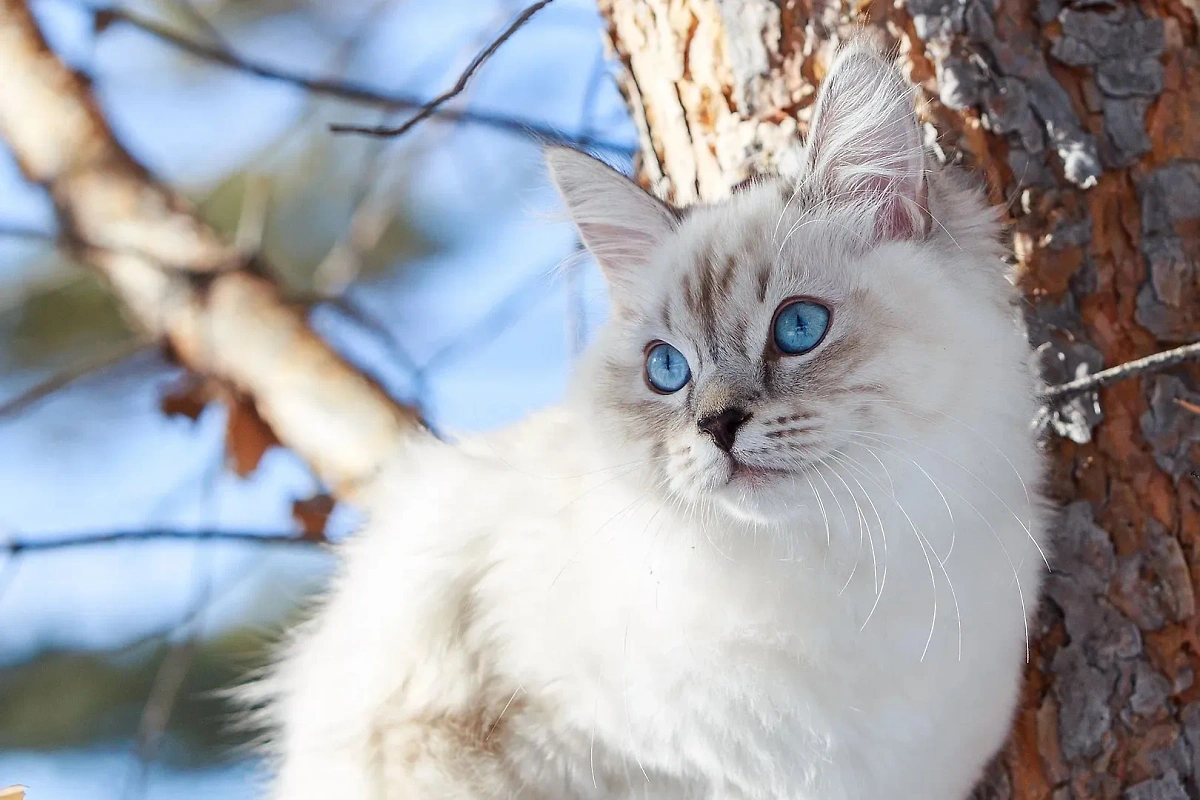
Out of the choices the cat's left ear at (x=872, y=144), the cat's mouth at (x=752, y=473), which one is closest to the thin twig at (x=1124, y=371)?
the cat's left ear at (x=872, y=144)

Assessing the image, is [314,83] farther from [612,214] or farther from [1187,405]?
[1187,405]

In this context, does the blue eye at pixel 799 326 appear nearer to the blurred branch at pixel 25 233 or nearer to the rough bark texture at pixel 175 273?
the rough bark texture at pixel 175 273

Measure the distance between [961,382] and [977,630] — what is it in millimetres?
320

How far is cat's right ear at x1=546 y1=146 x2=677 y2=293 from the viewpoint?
57.6 inches

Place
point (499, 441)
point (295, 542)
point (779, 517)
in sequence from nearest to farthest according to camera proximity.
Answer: point (779, 517)
point (499, 441)
point (295, 542)

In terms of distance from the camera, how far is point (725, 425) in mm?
1175

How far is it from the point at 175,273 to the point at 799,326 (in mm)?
1345

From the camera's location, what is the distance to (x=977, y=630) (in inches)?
51.3

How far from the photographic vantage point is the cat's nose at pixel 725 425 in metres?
1.17

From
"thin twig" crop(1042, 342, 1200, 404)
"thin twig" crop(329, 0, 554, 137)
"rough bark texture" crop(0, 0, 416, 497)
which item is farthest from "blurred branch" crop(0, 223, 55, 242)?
"thin twig" crop(1042, 342, 1200, 404)

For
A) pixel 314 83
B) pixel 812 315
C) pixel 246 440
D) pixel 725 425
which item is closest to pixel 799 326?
pixel 812 315

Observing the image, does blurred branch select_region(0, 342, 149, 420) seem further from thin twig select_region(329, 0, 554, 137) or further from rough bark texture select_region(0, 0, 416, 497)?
thin twig select_region(329, 0, 554, 137)

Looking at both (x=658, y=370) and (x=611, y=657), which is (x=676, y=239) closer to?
(x=658, y=370)

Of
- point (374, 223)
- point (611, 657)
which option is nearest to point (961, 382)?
point (611, 657)
